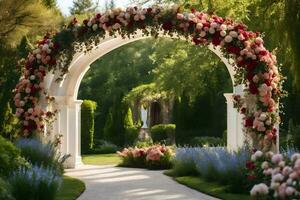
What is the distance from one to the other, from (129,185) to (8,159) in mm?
3440

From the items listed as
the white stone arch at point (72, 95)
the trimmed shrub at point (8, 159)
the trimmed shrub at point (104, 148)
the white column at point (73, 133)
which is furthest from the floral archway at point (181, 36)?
the trimmed shrub at point (104, 148)

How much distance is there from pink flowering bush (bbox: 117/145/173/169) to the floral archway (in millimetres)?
3168

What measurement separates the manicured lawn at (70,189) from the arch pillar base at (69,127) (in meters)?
2.37

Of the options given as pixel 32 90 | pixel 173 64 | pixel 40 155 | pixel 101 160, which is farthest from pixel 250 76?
pixel 173 64

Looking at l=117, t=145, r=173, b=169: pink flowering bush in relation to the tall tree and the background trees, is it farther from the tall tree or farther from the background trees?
the tall tree

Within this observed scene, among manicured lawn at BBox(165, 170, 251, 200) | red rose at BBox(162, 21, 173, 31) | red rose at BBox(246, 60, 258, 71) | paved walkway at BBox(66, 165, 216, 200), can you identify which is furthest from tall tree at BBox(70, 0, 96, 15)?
red rose at BBox(246, 60, 258, 71)

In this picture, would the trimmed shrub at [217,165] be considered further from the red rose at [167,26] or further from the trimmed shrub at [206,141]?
the trimmed shrub at [206,141]

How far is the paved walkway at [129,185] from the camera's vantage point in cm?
872

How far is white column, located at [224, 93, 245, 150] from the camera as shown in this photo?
38.4ft

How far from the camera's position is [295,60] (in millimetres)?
9133

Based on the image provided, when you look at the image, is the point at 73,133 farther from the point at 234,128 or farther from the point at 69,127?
the point at 234,128

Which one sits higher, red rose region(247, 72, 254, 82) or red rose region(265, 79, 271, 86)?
red rose region(247, 72, 254, 82)

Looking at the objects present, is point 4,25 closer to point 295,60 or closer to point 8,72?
point 8,72

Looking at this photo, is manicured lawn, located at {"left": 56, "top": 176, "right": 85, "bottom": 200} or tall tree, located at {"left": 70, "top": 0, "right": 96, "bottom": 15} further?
tall tree, located at {"left": 70, "top": 0, "right": 96, "bottom": 15}
